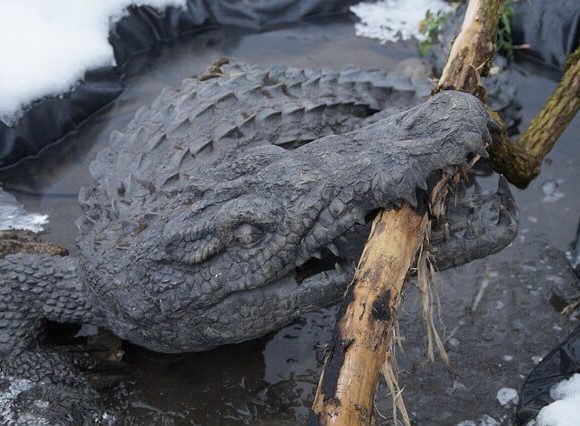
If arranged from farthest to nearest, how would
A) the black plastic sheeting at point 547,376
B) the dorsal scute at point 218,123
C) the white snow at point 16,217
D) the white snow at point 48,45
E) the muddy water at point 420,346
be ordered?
the white snow at point 48,45 < the white snow at point 16,217 < the dorsal scute at point 218,123 < the muddy water at point 420,346 < the black plastic sheeting at point 547,376

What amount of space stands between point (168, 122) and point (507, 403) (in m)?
2.29

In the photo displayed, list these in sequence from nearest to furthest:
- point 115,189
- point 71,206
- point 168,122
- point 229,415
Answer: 1. point 229,415
2. point 115,189
3. point 168,122
4. point 71,206

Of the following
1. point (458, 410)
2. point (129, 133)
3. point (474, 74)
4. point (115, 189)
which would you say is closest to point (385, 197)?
point (474, 74)

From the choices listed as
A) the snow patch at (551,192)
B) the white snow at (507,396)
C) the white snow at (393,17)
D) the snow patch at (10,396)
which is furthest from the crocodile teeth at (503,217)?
the white snow at (393,17)

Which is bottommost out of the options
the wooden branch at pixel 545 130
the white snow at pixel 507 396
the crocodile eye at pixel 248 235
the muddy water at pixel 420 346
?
the white snow at pixel 507 396

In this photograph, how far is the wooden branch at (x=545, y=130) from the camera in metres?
3.38

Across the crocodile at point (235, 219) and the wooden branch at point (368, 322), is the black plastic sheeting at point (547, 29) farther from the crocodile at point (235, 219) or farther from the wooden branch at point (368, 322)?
the wooden branch at point (368, 322)

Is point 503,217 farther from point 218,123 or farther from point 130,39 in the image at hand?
point 130,39

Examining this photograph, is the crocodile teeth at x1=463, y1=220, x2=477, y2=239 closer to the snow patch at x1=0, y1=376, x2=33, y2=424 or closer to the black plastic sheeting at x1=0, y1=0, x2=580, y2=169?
the black plastic sheeting at x1=0, y1=0, x2=580, y2=169

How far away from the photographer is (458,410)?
306 centimetres

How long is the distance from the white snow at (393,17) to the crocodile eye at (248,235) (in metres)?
3.33

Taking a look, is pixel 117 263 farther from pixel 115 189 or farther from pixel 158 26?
pixel 158 26

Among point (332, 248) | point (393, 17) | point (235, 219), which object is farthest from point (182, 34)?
point (332, 248)

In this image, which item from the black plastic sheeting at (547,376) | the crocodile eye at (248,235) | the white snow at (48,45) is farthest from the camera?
the white snow at (48,45)
